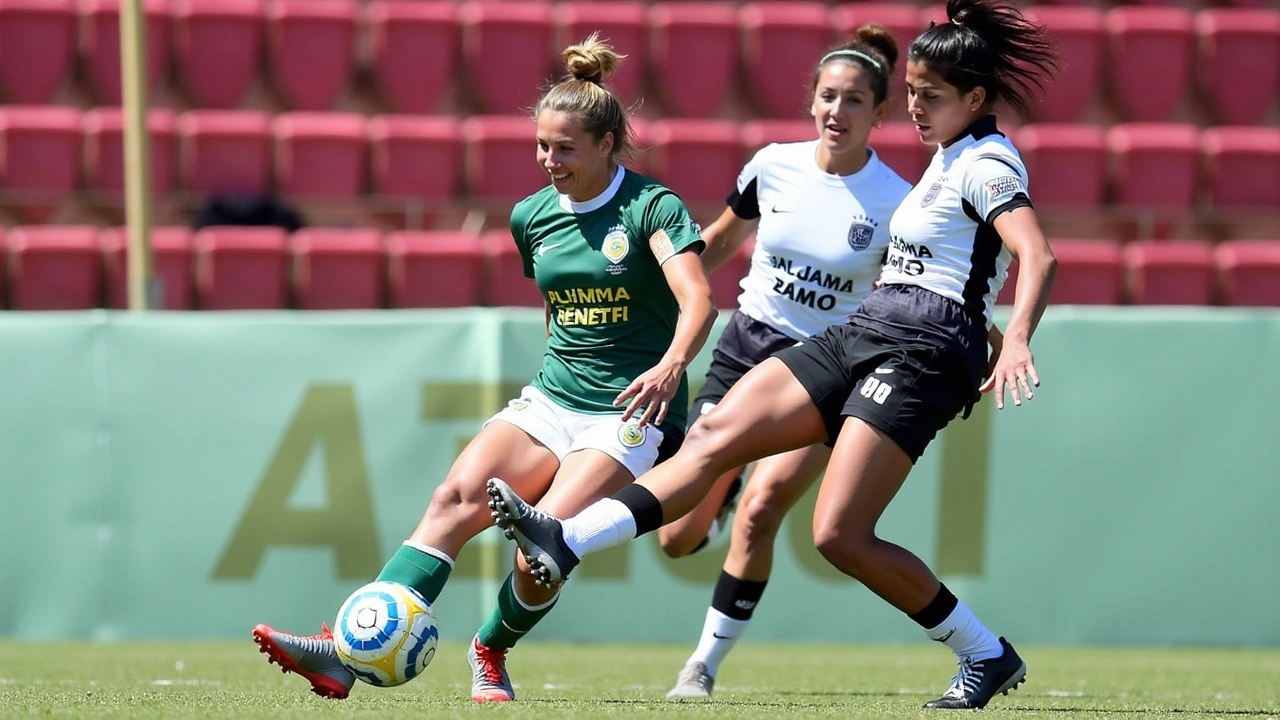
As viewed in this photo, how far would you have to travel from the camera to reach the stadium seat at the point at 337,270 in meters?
9.80

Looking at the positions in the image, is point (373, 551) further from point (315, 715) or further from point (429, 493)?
point (315, 715)

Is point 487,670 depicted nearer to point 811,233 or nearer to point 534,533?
point 534,533

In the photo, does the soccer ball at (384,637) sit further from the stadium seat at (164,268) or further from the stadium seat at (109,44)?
the stadium seat at (109,44)

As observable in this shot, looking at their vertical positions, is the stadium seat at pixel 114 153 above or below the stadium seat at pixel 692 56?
below

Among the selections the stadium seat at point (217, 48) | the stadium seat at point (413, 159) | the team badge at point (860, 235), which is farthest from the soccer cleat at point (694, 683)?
the stadium seat at point (217, 48)

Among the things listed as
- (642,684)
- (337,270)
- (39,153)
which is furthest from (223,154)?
(642,684)

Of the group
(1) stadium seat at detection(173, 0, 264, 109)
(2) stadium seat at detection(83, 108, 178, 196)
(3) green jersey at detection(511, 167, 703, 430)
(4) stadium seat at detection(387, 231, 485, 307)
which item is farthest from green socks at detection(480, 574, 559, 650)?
(1) stadium seat at detection(173, 0, 264, 109)

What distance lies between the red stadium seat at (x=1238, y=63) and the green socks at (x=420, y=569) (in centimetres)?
941

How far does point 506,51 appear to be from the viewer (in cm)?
1156

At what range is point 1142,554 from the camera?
26.4 ft

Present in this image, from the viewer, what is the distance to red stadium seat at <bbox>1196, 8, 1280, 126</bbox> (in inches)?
480

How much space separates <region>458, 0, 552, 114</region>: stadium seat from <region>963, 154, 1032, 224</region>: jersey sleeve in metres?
7.28

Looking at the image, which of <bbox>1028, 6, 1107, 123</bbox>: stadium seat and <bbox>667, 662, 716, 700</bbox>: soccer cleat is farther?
<bbox>1028, 6, 1107, 123</bbox>: stadium seat

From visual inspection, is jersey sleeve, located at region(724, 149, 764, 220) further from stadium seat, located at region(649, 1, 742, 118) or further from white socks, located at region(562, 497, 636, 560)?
stadium seat, located at region(649, 1, 742, 118)
